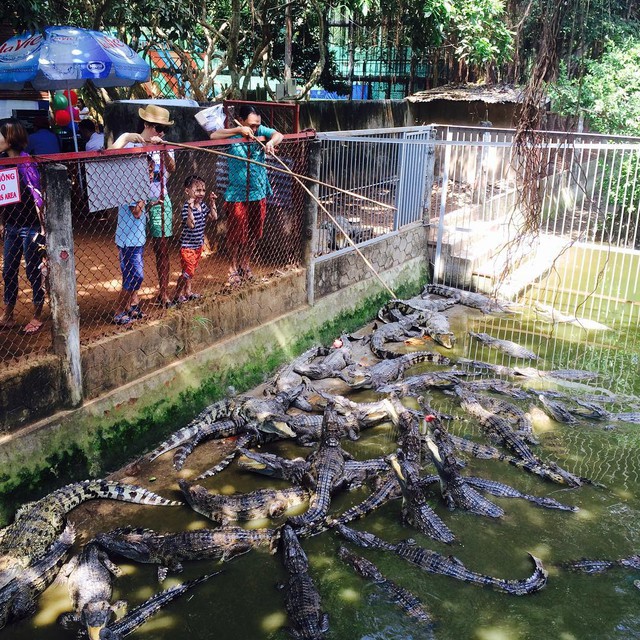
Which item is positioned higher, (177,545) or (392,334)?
(392,334)

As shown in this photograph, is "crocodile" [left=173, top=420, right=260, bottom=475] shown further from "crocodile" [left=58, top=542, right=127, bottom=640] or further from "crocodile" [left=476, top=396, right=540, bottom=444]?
"crocodile" [left=476, top=396, right=540, bottom=444]

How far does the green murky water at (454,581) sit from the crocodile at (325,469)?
14 cm

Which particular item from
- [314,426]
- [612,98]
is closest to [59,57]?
[314,426]

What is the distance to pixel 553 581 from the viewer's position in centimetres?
409

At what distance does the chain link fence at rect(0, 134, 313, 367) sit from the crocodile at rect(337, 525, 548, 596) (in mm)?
2507

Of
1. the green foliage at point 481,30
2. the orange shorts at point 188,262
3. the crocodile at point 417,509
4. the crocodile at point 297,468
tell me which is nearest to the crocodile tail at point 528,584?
the crocodile at point 417,509

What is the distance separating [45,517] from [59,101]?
7.43m

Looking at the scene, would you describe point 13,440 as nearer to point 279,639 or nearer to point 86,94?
point 279,639

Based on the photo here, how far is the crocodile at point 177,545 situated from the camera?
413cm

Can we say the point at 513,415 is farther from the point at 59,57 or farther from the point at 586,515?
the point at 59,57

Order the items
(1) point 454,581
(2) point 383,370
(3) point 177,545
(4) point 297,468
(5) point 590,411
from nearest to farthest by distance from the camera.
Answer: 1. (1) point 454,581
2. (3) point 177,545
3. (4) point 297,468
4. (5) point 590,411
5. (2) point 383,370

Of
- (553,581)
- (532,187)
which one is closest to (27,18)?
(532,187)

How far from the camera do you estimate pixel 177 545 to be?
4.16 m

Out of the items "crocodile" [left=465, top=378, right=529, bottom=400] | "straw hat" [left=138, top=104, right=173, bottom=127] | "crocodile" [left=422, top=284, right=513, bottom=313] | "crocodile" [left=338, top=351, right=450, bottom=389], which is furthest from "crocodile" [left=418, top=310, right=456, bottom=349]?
"straw hat" [left=138, top=104, right=173, bottom=127]
